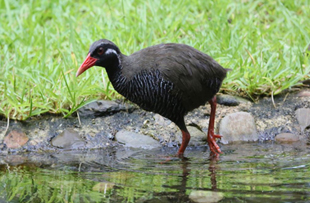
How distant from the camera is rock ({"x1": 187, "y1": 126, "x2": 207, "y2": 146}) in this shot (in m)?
5.78

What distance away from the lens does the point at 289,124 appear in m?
5.87

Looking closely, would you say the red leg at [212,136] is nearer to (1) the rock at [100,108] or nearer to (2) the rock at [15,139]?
(1) the rock at [100,108]

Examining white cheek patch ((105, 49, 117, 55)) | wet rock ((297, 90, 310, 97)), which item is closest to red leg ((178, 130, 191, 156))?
white cheek patch ((105, 49, 117, 55))

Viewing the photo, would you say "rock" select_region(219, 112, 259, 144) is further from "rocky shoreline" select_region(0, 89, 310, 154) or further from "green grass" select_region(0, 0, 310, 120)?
"green grass" select_region(0, 0, 310, 120)

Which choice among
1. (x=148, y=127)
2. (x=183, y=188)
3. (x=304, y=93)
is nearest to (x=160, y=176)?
(x=183, y=188)

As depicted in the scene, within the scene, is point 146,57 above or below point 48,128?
above

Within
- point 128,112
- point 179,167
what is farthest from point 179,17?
point 179,167

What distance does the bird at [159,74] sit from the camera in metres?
4.93

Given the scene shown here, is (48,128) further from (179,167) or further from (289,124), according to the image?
(289,124)

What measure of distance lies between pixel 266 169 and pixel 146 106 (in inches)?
52.5

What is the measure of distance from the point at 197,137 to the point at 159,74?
3.95ft

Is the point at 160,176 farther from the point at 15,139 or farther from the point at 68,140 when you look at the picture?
the point at 15,139

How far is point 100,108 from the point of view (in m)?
5.89

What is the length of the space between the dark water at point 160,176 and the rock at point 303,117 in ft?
1.30
